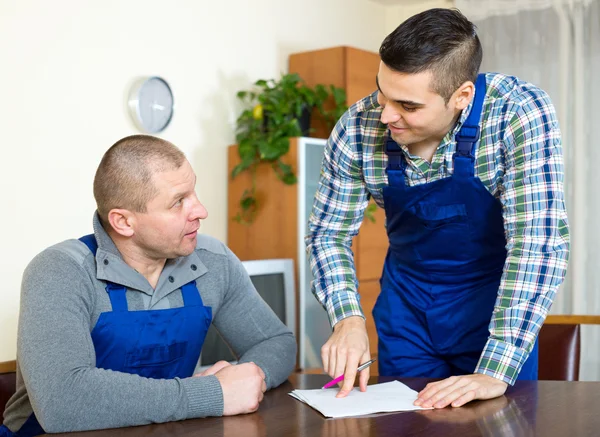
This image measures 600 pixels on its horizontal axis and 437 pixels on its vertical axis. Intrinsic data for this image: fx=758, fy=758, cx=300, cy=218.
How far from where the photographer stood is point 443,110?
5.53 ft

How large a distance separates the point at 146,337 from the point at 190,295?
7.2 inches

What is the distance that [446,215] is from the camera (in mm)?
1841

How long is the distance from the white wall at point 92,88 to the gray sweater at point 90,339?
4.97 ft

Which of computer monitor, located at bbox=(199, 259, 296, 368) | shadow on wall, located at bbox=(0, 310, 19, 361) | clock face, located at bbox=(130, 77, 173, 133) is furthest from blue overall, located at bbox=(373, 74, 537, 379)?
clock face, located at bbox=(130, 77, 173, 133)

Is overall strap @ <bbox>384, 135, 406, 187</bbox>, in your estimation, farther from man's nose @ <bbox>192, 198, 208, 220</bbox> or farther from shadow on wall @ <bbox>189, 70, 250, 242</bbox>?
shadow on wall @ <bbox>189, 70, 250, 242</bbox>

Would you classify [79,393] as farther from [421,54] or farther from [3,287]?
[3,287]

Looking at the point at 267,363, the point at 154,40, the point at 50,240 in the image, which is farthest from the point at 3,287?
the point at 267,363

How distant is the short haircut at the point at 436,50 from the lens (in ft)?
5.34

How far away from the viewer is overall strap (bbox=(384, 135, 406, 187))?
1856 millimetres

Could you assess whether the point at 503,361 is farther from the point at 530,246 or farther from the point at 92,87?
the point at 92,87

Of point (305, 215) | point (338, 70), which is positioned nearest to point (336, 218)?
point (305, 215)

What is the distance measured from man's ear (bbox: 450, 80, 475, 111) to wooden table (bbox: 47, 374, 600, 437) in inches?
25.2

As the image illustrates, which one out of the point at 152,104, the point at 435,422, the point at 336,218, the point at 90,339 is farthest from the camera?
the point at 152,104

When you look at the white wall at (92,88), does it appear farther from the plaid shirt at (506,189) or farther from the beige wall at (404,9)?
the plaid shirt at (506,189)
